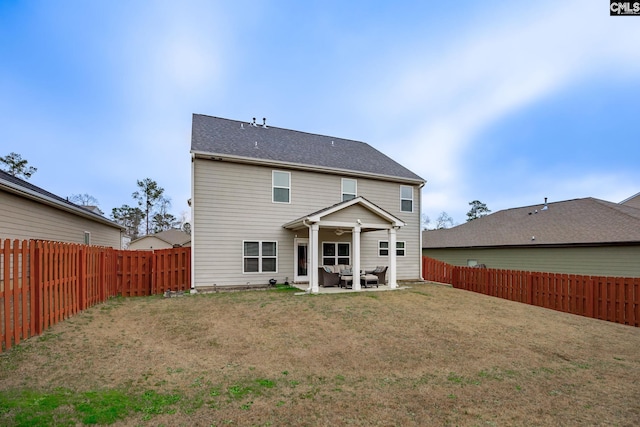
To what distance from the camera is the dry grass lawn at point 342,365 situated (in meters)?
3.62

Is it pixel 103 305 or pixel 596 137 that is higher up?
pixel 596 137

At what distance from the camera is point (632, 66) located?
463 inches

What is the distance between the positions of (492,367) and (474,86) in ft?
48.6

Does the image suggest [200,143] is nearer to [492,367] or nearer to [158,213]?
[492,367]

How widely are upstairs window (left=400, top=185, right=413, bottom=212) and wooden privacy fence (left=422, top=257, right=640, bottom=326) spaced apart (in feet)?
13.9

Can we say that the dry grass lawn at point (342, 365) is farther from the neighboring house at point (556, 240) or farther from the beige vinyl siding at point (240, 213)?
the neighboring house at point (556, 240)

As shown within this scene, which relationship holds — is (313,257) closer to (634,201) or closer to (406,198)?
(406,198)

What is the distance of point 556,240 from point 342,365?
16609 mm

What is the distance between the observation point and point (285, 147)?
15.0 m

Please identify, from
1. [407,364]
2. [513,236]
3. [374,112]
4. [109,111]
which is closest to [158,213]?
[109,111]

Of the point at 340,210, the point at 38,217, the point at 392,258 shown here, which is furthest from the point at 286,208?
the point at 38,217

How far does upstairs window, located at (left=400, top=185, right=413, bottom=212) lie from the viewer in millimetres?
16250

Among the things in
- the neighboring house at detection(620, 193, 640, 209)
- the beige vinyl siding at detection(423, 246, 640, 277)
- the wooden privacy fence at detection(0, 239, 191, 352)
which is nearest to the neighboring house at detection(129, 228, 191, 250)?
the wooden privacy fence at detection(0, 239, 191, 352)

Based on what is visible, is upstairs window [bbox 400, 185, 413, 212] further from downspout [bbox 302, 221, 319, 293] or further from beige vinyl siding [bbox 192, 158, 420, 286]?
downspout [bbox 302, 221, 319, 293]
